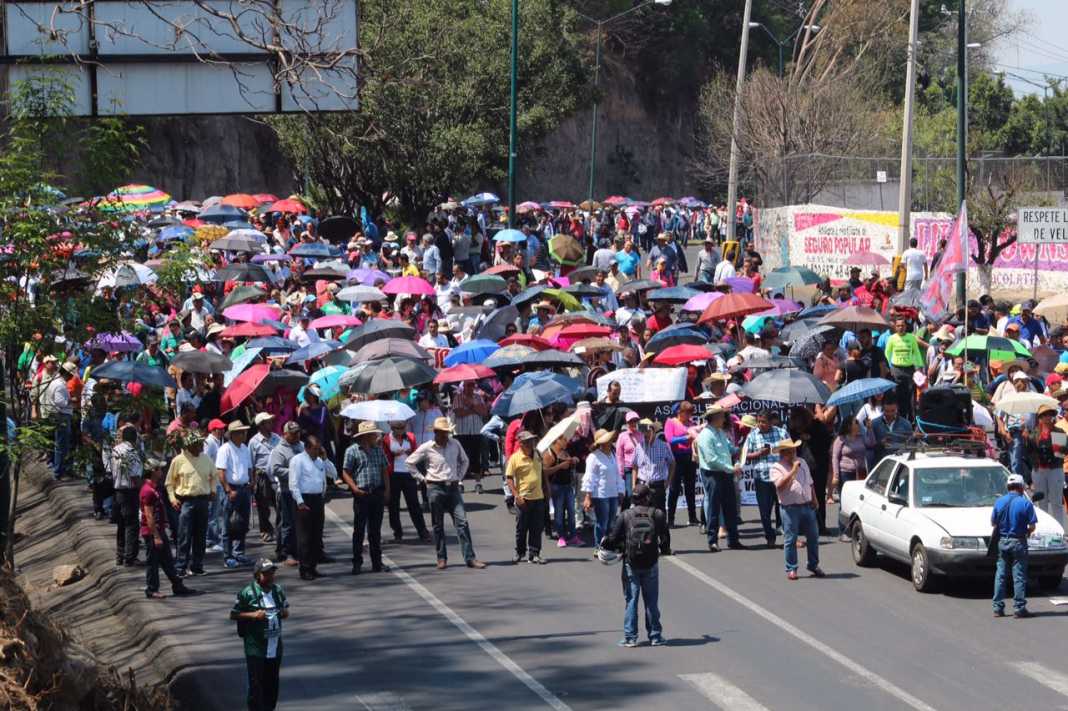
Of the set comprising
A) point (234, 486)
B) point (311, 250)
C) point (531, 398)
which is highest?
point (311, 250)

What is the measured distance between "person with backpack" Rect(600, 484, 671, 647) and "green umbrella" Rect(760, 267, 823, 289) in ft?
56.7

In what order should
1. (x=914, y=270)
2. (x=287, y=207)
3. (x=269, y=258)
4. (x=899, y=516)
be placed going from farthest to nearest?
(x=287, y=207) → (x=269, y=258) → (x=914, y=270) → (x=899, y=516)

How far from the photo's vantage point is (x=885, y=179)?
45.4 meters

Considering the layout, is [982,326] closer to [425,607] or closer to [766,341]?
[766,341]

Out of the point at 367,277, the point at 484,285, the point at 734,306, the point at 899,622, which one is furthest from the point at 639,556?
the point at 367,277

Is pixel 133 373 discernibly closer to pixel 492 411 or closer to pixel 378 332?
pixel 492 411

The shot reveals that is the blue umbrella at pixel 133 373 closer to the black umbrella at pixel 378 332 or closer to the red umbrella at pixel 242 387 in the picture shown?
the red umbrella at pixel 242 387

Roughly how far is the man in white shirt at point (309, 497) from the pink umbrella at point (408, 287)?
11.0 metres

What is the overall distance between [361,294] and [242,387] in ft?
27.7

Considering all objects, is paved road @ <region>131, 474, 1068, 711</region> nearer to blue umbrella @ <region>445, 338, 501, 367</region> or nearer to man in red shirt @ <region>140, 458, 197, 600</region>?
man in red shirt @ <region>140, 458, 197, 600</region>

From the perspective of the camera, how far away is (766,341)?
23922mm

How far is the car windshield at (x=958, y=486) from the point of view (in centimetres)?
1692

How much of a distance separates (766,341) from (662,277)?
37.1 ft

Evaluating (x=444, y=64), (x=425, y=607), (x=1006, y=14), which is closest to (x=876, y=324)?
(x=425, y=607)
